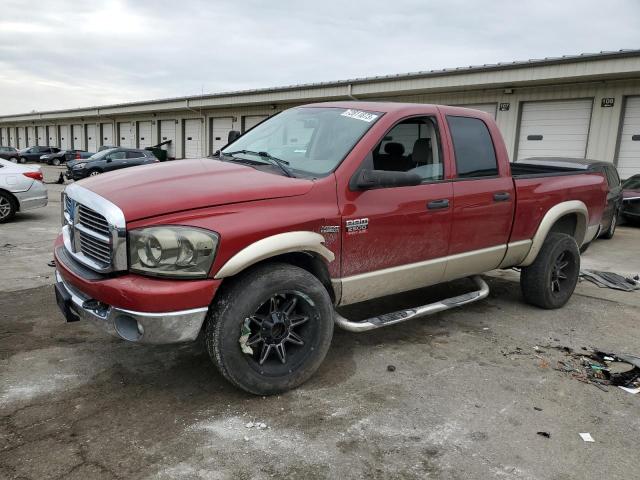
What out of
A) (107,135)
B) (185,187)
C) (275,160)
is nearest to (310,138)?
(275,160)

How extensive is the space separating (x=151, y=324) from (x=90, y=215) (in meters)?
0.83

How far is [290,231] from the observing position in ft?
10.3

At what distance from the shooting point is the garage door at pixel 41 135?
5521cm

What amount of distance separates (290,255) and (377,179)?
2.52 feet

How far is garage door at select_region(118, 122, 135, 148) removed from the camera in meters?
39.2

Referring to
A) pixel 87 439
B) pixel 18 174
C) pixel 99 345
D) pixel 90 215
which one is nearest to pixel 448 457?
pixel 87 439

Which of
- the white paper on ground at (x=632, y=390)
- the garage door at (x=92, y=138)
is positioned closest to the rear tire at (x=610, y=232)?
the white paper on ground at (x=632, y=390)

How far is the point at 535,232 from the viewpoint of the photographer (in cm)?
492

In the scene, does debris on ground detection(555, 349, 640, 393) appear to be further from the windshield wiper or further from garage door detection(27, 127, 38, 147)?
garage door detection(27, 127, 38, 147)

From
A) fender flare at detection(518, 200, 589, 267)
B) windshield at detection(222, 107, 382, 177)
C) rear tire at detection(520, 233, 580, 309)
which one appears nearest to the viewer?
windshield at detection(222, 107, 382, 177)

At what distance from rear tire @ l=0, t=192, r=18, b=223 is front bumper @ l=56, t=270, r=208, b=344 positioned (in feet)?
28.3

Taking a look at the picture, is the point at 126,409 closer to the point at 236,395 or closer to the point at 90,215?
the point at 236,395

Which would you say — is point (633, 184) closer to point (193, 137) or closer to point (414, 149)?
point (414, 149)

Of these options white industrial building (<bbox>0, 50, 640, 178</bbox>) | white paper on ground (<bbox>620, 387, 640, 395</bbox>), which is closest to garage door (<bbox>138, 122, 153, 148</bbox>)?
white industrial building (<bbox>0, 50, 640, 178</bbox>)
